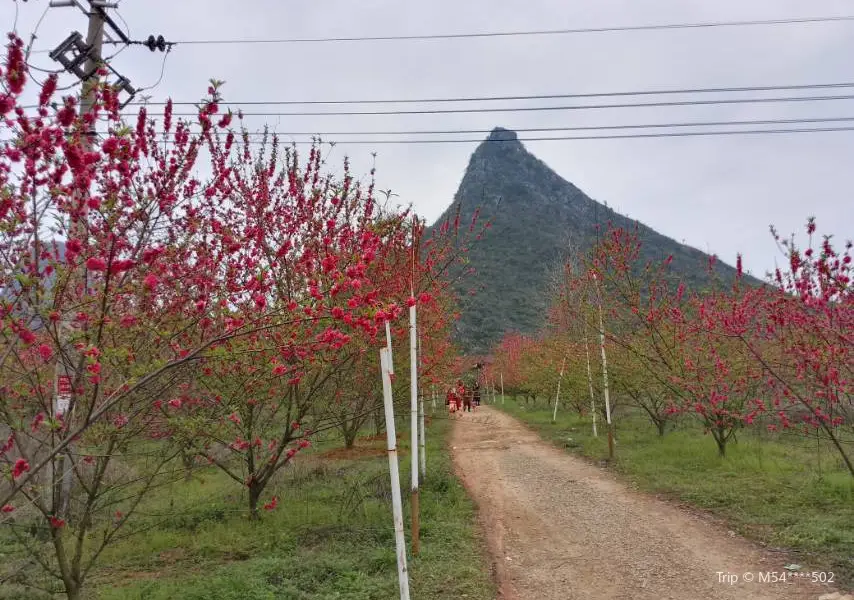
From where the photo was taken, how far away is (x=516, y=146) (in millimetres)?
114312

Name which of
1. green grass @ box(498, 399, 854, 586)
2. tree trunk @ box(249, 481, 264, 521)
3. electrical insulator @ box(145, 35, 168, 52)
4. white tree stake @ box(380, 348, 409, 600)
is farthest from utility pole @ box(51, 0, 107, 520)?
green grass @ box(498, 399, 854, 586)

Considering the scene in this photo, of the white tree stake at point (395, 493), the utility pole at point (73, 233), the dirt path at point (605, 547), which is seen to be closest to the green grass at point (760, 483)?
the dirt path at point (605, 547)

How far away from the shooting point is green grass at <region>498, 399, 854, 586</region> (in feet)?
17.6

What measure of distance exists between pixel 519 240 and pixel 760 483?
6593cm

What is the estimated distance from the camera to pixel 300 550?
18.2 ft

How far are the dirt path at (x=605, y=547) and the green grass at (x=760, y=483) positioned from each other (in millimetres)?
420

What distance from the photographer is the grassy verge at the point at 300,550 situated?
14.6 ft

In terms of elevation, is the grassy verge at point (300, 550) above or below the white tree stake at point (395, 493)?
below

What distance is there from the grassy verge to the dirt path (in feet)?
1.47

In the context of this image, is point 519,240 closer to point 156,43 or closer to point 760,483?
point 760,483

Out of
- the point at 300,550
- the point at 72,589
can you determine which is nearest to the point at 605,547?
the point at 300,550

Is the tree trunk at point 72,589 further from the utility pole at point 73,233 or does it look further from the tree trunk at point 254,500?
the tree trunk at point 254,500

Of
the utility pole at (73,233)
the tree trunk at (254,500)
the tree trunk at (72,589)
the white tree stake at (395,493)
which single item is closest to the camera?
the utility pole at (73,233)

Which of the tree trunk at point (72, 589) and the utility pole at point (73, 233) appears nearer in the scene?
the utility pole at point (73, 233)
